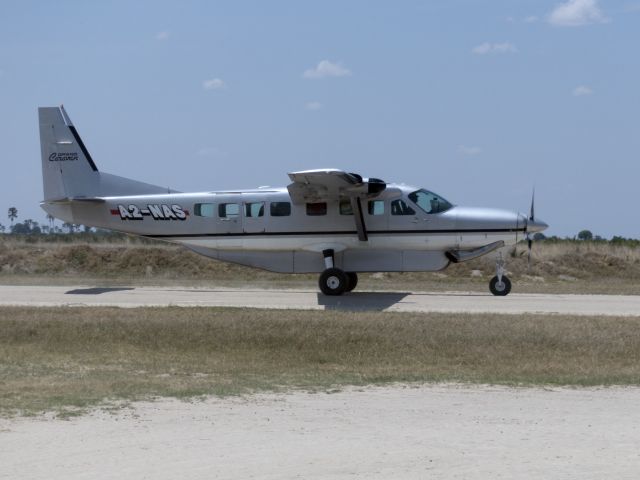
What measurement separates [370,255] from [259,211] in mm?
3528

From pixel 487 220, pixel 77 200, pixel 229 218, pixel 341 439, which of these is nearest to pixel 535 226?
pixel 487 220

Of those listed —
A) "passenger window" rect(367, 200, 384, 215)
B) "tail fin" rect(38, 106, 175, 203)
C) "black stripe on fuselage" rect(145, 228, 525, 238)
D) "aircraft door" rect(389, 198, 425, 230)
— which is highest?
"tail fin" rect(38, 106, 175, 203)

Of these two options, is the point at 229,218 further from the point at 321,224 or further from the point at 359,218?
the point at 359,218

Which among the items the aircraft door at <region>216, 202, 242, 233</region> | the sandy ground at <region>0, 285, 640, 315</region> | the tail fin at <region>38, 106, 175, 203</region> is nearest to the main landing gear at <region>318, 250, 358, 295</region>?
the sandy ground at <region>0, 285, 640, 315</region>

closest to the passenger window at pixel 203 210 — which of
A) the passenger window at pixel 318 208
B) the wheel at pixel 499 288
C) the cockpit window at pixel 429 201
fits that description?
the passenger window at pixel 318 208

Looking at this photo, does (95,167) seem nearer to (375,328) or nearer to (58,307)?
(58,307)

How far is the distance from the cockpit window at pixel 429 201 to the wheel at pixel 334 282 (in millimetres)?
2995

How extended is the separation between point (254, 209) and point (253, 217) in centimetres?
25

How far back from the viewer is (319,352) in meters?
16.1

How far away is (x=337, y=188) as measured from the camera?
84.9ft

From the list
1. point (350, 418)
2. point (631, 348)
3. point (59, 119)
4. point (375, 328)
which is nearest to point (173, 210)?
point (59, 119)

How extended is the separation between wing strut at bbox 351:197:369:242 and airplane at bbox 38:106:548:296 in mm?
32

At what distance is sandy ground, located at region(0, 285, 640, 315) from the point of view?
72.5ft

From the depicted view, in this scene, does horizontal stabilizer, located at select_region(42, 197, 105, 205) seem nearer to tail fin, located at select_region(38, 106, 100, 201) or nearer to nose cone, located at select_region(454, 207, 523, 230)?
tail fin, located at select_region(38, 106, 100, 201)
